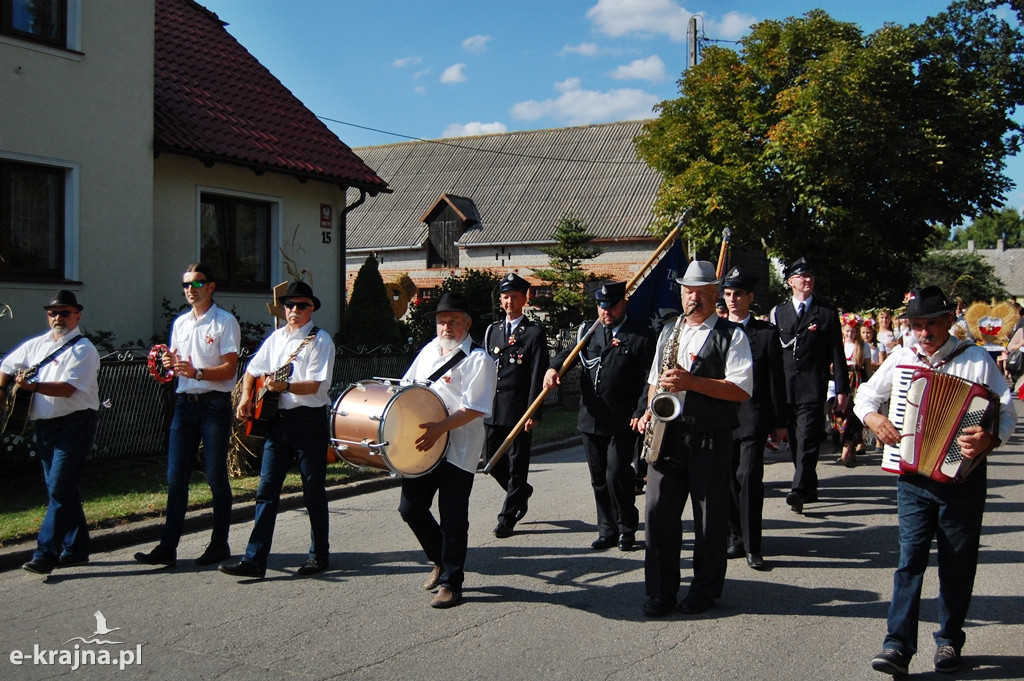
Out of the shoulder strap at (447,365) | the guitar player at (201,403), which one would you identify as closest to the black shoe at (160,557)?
the guitar player at (201,403)

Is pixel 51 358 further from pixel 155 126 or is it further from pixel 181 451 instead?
pixel 155 126

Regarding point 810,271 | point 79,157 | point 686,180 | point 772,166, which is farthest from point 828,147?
point 79,157

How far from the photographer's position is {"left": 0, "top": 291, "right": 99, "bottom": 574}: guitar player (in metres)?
6.49

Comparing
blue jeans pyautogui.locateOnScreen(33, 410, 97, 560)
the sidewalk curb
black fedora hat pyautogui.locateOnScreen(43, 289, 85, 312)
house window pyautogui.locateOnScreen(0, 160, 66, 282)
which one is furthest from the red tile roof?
blue jeans pyautogui.locateOnScreen(33, 410, 97, 560)

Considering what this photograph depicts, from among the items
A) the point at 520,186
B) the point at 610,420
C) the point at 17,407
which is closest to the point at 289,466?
the point at 17,407

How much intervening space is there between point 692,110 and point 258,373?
2203cm

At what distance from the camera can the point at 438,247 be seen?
38.6 m

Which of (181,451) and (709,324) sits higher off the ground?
(709,324)

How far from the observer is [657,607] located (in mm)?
5473

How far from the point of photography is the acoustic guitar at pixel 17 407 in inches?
256

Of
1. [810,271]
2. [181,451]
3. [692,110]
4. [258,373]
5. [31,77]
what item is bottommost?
[181,451]

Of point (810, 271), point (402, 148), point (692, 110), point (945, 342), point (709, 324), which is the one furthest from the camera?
point (402, 148)

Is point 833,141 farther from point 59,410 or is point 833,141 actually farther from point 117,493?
point 59,410

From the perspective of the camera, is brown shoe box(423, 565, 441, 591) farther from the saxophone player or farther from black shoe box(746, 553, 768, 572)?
black shoe box(746, 553, 768, 572)
